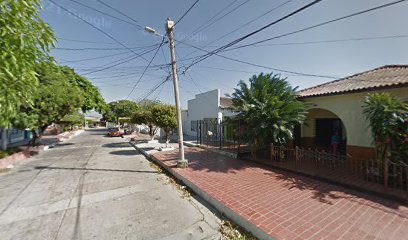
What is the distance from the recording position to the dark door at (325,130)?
34.8ft

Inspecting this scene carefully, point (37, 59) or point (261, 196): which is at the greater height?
point (37, 59)

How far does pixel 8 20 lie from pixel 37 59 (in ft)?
1.51

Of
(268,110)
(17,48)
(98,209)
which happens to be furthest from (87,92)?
(17,48)

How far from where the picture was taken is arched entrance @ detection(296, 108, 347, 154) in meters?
10.3

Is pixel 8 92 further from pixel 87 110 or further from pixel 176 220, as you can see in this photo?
pixel 87 110

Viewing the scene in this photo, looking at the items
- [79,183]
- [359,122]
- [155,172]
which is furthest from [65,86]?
→ [359,122]

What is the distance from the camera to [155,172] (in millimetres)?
7922

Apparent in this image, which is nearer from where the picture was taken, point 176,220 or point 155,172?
point 176,220

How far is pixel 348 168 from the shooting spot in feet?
21.9

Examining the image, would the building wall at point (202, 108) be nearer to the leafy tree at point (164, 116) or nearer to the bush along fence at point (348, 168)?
the leafy tree at point (164, 116)

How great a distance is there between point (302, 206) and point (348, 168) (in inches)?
150

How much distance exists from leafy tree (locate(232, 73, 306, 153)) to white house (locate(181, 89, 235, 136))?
19.1 ft

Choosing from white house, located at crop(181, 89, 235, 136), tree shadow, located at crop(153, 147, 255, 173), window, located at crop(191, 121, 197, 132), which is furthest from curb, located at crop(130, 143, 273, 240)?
window, located at crop(191, 121, 197, 132)

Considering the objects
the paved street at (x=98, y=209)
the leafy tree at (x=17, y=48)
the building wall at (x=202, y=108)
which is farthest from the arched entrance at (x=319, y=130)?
the leafy tree at (x=17, y=48)
